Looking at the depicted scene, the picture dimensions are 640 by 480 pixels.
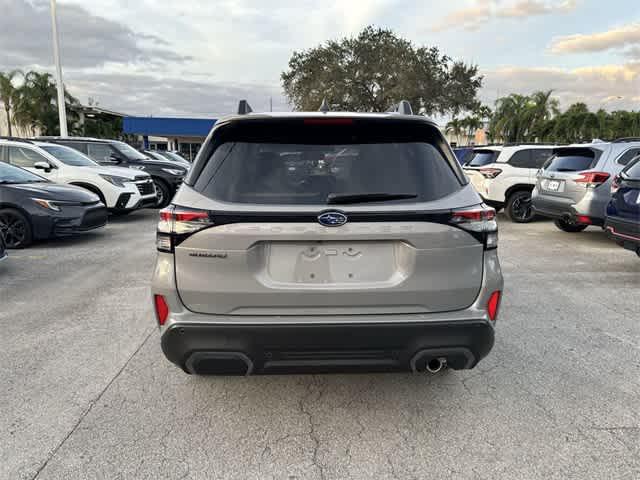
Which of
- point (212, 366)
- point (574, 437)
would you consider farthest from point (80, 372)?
point (574, 437)

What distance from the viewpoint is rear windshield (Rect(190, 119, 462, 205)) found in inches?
95.0

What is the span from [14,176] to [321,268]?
24.3 feet

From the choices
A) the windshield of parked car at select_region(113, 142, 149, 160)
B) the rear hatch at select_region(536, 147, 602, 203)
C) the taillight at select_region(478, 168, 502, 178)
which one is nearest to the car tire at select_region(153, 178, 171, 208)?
the windshield of parked car at select_region(113, 142, 149, 160)

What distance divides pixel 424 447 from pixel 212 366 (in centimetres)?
122

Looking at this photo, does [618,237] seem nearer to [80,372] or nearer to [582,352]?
[582,352]

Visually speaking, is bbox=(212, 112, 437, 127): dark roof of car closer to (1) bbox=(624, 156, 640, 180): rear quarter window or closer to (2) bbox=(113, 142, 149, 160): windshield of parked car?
(1) bbox=(624, 156, 640, 180): rear quarter window

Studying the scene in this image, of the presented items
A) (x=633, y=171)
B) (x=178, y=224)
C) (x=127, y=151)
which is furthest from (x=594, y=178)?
(x=127, y=151)

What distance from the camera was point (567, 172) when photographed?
814 centimetres

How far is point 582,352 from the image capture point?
3.75 m

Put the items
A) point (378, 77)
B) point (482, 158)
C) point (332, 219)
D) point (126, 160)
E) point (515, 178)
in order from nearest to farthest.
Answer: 1. point (332, 219)
2. point (515, 178)
3. point (482, 158)
4. point (126, 160)
5. point (378, 77)

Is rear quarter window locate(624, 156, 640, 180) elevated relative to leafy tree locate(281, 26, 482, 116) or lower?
lower

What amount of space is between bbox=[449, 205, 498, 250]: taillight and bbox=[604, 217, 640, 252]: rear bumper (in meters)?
4.22

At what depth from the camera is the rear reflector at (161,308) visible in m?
2.46

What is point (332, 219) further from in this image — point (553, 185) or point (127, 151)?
point (127, 151)
